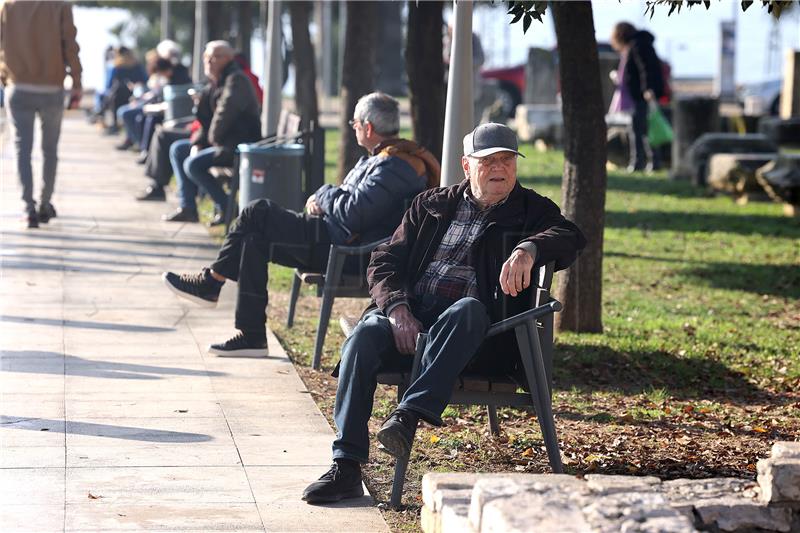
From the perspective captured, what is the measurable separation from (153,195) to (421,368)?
10.1m

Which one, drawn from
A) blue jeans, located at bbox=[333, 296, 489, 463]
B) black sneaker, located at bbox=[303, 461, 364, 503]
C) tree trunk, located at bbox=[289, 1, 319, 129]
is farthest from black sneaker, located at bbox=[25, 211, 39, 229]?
tree trunk, located at bbox=[289, 1, 319, 129]

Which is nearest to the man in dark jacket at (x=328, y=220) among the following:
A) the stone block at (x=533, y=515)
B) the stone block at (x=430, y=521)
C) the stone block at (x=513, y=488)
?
the stone block at (x=430, y=521)

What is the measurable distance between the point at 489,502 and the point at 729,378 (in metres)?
3.95

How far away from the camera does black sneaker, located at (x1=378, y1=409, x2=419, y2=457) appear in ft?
17.0

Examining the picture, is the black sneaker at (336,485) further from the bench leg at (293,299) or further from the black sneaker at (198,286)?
the bench leg at (293,299)

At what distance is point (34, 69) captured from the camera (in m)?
12.0

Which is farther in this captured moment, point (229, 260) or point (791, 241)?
point (791, 241)

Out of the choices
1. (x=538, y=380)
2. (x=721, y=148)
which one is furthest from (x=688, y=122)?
(x=538, y=380)

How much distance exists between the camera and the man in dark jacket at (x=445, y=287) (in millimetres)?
5293

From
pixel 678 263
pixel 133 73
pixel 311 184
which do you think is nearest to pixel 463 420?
pixel 311 184

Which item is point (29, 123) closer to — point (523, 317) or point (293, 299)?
point (293, 299)

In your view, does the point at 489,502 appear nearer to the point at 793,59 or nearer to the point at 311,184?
the point at 311,184

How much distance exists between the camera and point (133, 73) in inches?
944

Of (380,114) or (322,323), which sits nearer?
(380,114)
